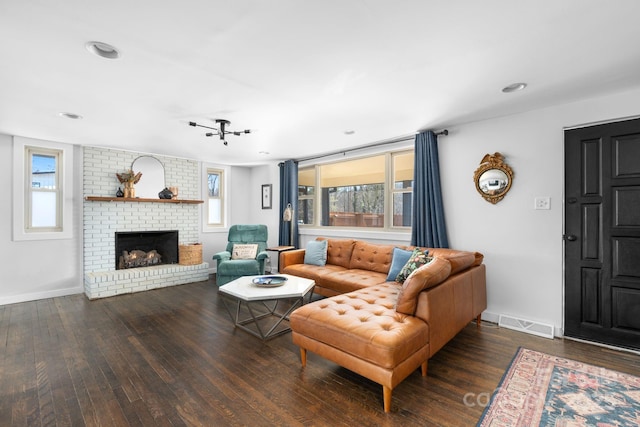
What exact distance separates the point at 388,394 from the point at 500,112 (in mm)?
2999

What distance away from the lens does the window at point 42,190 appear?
423cm

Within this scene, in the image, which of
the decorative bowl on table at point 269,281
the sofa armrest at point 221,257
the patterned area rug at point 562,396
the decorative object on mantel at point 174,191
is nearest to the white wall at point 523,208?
the patterned area rug at point 562,396

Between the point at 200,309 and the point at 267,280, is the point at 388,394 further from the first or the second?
the point at 200,309

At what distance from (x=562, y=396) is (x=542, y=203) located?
1.85 meters

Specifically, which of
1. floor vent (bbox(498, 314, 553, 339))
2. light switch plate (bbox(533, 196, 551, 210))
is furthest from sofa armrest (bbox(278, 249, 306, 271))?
light switch plate (bbox(533, 196, 551, 210))

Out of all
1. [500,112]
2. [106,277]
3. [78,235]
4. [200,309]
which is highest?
[500,112]

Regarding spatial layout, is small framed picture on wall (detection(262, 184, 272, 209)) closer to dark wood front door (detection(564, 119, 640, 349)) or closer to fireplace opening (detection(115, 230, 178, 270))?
fireplace opening (detection(115, 230, 178, 270))

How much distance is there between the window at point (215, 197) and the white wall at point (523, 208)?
4.71 meters

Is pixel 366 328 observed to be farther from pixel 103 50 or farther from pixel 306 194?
pixel 306 194

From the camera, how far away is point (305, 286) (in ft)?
10.4

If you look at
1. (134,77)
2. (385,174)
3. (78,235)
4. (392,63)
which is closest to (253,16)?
(392,63)

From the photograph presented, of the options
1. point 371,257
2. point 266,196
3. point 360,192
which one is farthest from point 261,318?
point 266,196

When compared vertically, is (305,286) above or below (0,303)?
above

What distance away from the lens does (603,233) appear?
2.82 m
